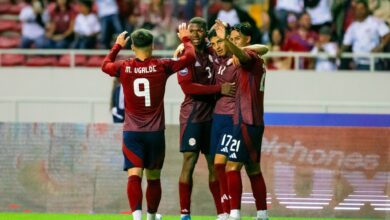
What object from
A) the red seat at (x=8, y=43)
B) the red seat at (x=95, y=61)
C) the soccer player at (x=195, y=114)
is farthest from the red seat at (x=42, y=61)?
the soccer player at (x=195, y=114)

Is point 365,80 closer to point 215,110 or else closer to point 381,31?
point 381,31

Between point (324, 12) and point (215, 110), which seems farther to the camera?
point (324, 12)

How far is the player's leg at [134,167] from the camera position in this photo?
14016mm

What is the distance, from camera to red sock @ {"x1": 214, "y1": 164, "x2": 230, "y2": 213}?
14930 millimetres

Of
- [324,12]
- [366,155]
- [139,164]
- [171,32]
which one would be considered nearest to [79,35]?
[171,32]

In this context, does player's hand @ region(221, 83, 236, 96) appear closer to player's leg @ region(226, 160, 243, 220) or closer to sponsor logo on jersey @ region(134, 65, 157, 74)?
player's leg @ region(226, 160, 243, 220)

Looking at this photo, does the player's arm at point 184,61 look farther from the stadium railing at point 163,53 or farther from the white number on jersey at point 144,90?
the stadium railing at point 163,53

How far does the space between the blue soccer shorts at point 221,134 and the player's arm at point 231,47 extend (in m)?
0.95

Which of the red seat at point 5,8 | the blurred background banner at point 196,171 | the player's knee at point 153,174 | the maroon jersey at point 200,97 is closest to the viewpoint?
the player's knee at point 153,174

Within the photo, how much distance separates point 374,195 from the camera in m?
17.2

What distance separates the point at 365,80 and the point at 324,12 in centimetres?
165

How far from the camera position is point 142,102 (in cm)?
1411

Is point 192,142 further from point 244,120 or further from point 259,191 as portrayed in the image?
point 259,191

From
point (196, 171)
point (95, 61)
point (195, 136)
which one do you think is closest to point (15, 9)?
point (95, 61)
